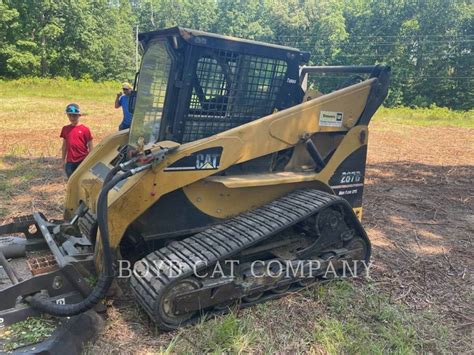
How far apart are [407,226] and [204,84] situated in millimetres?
3685

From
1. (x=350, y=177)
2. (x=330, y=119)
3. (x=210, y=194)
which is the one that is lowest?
(x=210, y=194)

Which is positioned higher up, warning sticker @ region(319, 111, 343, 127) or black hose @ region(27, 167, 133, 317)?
warning sticker @ region(319, 111, 343, 127)

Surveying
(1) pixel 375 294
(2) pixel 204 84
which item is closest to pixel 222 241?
(2) pixel 204 84

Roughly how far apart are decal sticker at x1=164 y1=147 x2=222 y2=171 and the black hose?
1.36 feet

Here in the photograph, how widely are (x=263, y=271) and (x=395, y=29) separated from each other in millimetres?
48050

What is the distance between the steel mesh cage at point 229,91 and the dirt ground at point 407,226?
1.62 meters

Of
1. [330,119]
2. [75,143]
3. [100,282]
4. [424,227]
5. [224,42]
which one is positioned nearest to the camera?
[100,282]

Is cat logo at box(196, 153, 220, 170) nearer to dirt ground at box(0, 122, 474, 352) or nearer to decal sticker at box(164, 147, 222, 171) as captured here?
decal sticker at box(164, 147, 222, 171)

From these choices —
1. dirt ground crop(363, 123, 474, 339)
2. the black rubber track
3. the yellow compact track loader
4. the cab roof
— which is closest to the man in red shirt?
the yellow compact track loader

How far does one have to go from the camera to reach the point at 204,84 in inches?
154

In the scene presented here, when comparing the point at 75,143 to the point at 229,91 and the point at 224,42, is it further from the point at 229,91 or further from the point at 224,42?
the point at 224,42

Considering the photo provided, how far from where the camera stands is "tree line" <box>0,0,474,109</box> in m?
38.8

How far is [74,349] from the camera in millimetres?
3115

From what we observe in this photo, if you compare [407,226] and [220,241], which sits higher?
[220,241]
